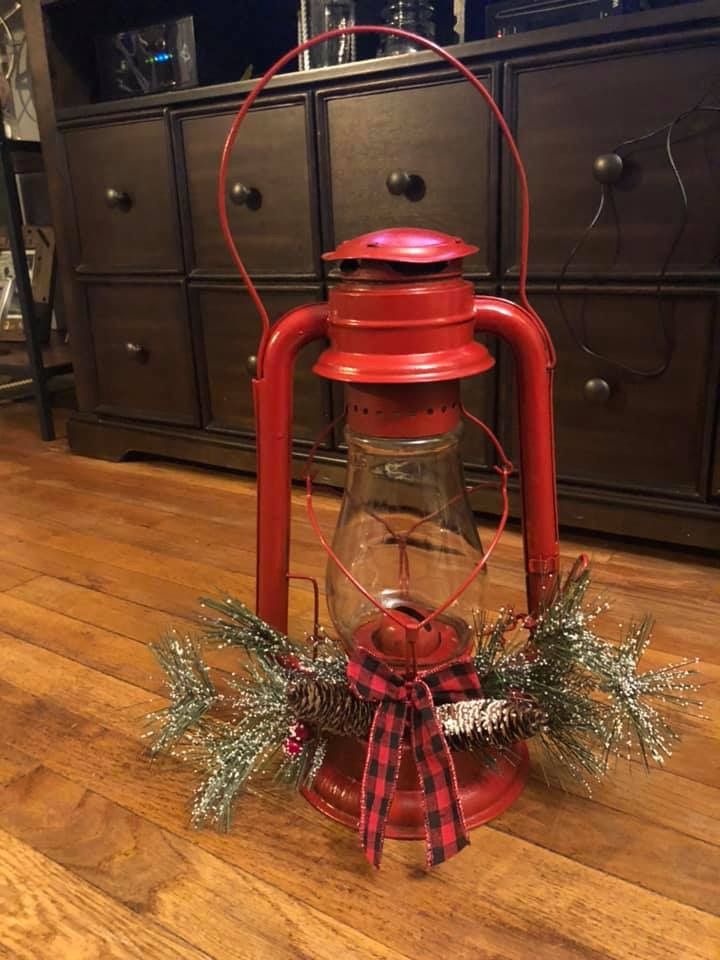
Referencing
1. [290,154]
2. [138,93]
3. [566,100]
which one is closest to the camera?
[566,100]

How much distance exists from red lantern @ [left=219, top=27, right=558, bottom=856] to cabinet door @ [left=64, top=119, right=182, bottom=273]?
0.91 m

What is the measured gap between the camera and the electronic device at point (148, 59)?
154cm

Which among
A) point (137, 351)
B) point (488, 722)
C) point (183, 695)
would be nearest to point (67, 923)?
point (183, 695)

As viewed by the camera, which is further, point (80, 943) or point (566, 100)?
point (566, 100)

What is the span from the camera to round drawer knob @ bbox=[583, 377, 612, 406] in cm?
116

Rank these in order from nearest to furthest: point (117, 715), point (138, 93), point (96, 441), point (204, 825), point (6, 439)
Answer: point (204, 825)
point (117, 715)
point (138, 93)
point (96, 441)
point (6, 439)

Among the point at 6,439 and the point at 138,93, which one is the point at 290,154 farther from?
the point at 6,439

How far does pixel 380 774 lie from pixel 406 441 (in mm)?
249

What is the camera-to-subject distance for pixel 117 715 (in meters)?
0.86

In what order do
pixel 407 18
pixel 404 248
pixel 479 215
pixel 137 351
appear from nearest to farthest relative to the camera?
pixel 404 248
pixel 479 215
pixel 407 18
pixel 137 351

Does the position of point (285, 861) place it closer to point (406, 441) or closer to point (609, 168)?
point (406, 441)

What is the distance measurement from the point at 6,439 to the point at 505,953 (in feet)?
5.68

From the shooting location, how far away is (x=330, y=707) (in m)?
0.65

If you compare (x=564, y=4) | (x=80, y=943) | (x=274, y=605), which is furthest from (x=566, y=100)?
(x=80, y=943)
